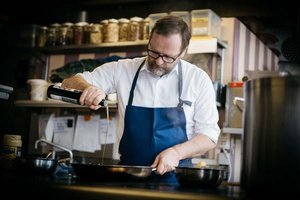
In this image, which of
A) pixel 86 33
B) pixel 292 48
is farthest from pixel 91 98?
pixel 86 33

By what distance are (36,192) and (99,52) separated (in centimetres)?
353

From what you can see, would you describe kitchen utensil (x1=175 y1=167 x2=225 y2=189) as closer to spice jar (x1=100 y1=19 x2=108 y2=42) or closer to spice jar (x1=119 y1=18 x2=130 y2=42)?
spice jar (x1=119 y1=18 x2=130 y2=42)

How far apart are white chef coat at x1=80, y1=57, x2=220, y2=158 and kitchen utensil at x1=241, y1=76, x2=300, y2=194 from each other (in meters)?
1.19

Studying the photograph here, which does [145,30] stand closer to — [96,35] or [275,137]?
[96,35]

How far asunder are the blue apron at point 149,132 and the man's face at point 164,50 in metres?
0.26

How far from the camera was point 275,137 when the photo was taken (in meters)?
1.23

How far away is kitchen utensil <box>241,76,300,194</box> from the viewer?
1211mm

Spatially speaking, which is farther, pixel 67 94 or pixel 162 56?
pixel 162 56

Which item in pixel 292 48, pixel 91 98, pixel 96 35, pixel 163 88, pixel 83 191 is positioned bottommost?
pixel 83 191

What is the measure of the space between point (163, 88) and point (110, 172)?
123 cm

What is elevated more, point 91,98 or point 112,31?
point 112,31

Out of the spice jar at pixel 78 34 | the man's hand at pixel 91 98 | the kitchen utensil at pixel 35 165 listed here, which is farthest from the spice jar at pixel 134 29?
the kitchen utensil at pixel 35 165

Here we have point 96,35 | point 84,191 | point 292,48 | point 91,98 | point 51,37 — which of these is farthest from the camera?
point 51,37

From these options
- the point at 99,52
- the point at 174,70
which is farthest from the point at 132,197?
the point at 99,52
